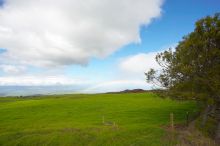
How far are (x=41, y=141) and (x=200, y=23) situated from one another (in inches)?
1016

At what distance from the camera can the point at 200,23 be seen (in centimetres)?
2708

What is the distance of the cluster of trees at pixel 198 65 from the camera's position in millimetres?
26719

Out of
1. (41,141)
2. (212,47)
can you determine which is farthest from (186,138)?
(41,141)

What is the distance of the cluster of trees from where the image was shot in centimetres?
2672

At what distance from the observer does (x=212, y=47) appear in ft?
88.8

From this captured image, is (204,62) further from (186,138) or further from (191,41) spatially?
(186,138)

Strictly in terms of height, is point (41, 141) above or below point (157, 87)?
below

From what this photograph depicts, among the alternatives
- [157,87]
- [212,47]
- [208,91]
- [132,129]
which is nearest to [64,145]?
[132,129]

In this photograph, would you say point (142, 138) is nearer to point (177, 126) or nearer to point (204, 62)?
point (177, 126)

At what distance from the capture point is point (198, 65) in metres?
28.3

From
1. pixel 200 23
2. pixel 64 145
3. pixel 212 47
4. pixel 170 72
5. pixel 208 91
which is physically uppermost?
pixel 200 23

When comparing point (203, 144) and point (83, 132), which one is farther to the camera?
point (83, 132)

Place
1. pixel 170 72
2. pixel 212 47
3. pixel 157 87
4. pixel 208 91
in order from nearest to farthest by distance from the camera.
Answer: pixel 212 47 < pixel 208 91 < pixel 170 72 < pixel 157 87

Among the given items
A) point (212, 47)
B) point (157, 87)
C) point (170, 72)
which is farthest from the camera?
point (157, 87)
